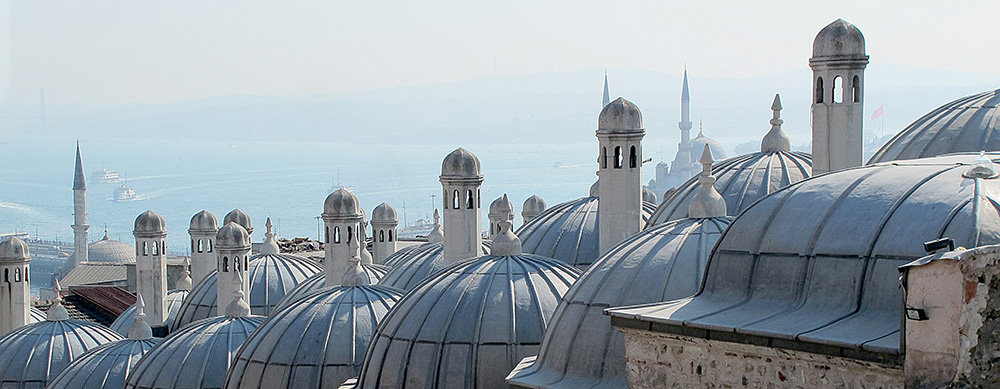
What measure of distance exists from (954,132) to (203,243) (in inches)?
892

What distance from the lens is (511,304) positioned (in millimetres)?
17844

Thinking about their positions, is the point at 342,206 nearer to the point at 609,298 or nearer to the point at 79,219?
the point at 609,298

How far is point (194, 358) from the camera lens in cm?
2355

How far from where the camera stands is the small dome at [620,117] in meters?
19.9

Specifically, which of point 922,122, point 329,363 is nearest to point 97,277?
point 329,363

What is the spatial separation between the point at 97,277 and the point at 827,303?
54146 mm

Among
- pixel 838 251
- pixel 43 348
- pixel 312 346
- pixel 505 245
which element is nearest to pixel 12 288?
pixel 43 348

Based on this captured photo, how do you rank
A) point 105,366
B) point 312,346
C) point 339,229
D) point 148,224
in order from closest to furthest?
point 312,346 → point 339,229 → point 105,366 → point 148,224

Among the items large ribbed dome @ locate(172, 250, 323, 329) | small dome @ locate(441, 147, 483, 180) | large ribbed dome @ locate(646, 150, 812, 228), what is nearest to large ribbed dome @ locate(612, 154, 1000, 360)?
large ribbed dome @ locate(646, 150, 812, 228)

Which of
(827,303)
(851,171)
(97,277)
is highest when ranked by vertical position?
(851,171)

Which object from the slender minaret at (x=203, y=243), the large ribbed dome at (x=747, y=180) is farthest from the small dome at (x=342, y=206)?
the slender minaret at (x=203, y=243)

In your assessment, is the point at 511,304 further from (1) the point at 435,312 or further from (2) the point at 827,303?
(2) the point at 827,303

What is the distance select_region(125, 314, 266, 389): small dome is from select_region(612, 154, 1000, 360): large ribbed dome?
13474 millimetres

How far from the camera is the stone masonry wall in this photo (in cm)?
970
